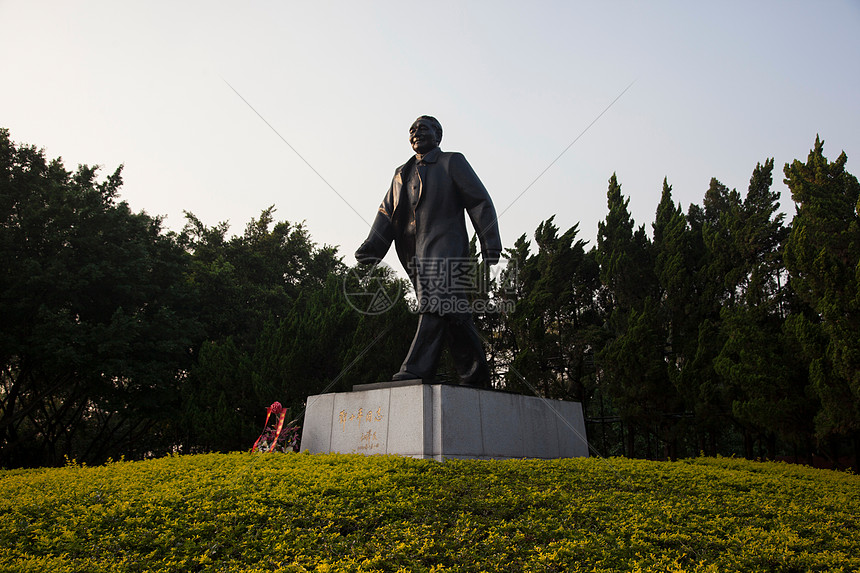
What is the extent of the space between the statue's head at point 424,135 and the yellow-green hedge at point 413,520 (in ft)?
10.9

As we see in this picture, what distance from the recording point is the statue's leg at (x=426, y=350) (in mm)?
5953

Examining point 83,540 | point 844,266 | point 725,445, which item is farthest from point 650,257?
point 83,540

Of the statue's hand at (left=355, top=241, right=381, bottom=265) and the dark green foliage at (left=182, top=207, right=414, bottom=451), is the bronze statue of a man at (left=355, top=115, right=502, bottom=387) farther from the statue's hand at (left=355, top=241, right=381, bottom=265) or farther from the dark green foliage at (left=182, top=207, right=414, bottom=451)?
the dark green foliage at (left=182, top=207, right=414, bottom=451)

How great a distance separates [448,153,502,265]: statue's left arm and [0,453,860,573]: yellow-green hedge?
2173 mm

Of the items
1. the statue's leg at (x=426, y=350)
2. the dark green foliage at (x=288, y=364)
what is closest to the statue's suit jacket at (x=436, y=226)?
the statue's leg at (x=426, y=350)

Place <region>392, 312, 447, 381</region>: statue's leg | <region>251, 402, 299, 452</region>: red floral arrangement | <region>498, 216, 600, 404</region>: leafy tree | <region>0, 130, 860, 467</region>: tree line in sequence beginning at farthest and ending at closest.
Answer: <region>498, 216, 600, 404</region>: leafy tree, <region>0, 130, 860, 467</region>: tree line, <region>251, 402, 299, 452</region>: red floral arrangement, <region>392, 312, 447, 381</region>: statue's leg

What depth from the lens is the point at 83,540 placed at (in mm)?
3557

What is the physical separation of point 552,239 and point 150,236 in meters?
9.82

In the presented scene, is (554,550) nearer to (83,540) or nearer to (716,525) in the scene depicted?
→ (716,525)

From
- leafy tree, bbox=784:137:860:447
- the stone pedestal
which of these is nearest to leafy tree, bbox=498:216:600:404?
leafy tree, bbox=784:137:860:447

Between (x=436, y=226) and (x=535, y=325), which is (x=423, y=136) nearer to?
(x=436, y=226)

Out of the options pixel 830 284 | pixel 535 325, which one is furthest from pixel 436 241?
pixel 535 325

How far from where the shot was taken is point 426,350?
238 inches

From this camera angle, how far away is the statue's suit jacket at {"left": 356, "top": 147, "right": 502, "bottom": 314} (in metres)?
6.19
